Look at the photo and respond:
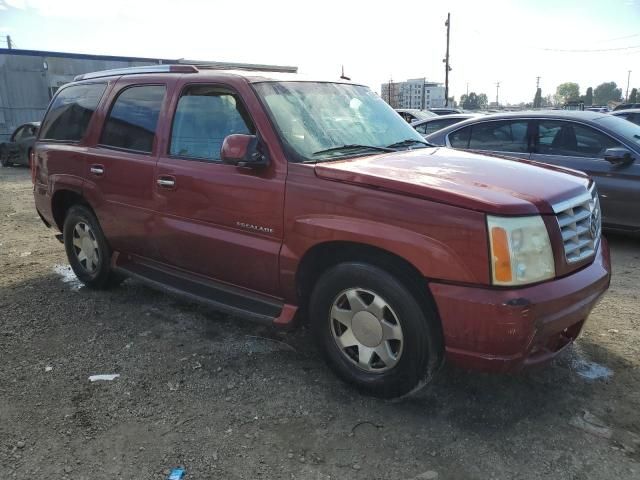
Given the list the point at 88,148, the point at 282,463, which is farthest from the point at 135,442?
the point at 88,148

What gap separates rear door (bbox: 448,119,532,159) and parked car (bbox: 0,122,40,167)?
47.5 ft

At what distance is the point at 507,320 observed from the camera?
97.7 inches

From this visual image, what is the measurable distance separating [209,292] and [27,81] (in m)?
23.9

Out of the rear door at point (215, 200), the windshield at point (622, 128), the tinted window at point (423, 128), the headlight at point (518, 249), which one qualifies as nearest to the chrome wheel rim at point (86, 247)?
the rear door at point (215, 200)

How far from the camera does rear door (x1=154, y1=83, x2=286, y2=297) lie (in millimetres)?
3330

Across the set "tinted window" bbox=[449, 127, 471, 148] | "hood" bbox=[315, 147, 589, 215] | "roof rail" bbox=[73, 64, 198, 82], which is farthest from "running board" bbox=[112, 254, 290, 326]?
"tinted window" bbox=[449, 127, 471, 148]

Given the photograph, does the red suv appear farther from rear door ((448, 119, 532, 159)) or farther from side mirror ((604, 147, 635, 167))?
rear door ((448, 119, 532, 159))

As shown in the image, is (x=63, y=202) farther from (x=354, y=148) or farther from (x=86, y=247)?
(x=354, y=148)

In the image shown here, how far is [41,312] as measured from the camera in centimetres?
455

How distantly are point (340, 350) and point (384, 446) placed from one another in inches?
24.9

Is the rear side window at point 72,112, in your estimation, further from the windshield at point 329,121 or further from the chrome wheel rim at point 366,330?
the chrome wheel rim at point 366,330

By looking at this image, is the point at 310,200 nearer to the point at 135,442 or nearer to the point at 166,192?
the point at 166,192

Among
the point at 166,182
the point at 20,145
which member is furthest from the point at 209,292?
the point at 20,145

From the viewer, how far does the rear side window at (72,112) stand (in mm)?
4750
